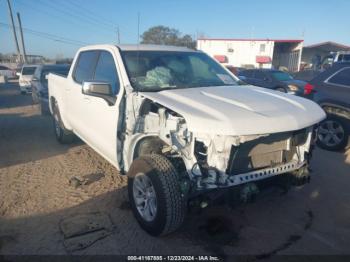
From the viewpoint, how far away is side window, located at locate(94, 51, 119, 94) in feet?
12.4

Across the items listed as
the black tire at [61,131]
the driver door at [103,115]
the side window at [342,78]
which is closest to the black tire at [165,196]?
the driver door at [103,115]

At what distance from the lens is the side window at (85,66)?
4.60 meters

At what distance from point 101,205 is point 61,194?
71cm

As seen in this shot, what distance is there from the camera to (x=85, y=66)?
16.1 feet

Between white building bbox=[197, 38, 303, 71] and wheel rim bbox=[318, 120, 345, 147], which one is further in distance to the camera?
white building bbox=[197, 38, 303, 71]

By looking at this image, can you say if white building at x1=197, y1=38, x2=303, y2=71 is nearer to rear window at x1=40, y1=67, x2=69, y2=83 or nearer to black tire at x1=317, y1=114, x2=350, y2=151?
rear window at x1=40, y1=67, x2=69, y2=83

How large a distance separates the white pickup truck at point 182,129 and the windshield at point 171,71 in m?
0.01

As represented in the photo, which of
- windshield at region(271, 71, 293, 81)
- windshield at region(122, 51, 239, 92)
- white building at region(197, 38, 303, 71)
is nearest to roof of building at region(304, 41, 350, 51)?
white building at region(197, 38, 303, 71)

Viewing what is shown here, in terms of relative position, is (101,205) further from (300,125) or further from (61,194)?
(300,125)

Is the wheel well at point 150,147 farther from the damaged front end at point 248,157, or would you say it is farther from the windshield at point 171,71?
the damaged front end at point 248,157

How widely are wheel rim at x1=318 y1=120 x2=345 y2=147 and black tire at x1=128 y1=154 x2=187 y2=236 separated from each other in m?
4.66

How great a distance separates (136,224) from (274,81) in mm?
11104

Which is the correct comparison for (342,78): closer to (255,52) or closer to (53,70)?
(53,70)

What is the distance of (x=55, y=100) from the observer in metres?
6.21
